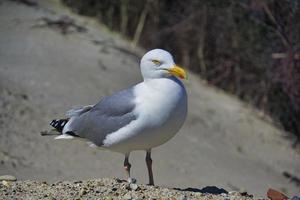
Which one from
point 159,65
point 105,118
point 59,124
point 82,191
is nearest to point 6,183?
point 82,191

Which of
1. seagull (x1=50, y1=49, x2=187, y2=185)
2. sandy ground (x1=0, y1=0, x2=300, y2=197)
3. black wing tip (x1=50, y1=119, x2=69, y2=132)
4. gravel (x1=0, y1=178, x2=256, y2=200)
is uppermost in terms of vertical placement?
seagull (x1=50, y1=49, x2=187, y2=185)

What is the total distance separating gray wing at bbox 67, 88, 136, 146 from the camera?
21.8ft

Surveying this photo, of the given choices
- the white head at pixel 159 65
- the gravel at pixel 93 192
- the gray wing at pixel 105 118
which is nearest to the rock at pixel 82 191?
the gravel at pixel 93 192

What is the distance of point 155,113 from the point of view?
636 cm

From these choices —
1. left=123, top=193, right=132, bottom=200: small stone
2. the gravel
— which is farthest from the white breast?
left=123, top=193, right=132, bottom=200: small stone

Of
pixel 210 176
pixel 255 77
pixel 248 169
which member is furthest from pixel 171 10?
pixel 210 176

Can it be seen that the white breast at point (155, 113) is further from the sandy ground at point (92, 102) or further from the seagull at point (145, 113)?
the sandy ground at point (92, 102)

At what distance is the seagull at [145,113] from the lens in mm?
6387

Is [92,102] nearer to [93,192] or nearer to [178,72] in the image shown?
[178,72]

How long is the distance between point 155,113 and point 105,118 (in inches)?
28.4

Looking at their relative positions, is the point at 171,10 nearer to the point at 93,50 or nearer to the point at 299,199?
the point at 93,50

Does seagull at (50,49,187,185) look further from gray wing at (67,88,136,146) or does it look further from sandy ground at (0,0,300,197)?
sandy ground at (0,0,300,197)

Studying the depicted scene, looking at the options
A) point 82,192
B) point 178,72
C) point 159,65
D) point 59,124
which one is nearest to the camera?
point 82,192

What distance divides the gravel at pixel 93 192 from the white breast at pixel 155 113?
383 millimetres
